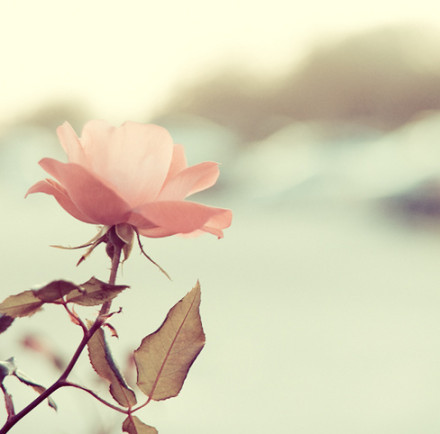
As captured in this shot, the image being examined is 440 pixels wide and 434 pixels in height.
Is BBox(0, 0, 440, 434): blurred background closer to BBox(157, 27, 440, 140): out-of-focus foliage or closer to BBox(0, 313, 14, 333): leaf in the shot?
BBox(157, 27, 440, 140): out-of-focus foliage

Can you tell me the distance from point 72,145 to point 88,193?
0.09 ft

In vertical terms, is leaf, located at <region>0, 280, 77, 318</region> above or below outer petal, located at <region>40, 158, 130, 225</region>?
below

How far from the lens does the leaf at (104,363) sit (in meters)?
0.21

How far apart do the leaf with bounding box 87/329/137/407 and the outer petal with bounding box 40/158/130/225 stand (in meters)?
0.04

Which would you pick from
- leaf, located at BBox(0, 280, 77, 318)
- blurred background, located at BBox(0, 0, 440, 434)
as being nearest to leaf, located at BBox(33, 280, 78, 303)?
leaf, located at BBox(0, 280, 77, 318)

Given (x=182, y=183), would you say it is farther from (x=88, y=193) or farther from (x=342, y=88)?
(x=342, y=88)

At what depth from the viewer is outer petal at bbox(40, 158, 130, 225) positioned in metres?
0.19

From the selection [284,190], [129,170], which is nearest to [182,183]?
[129,170]

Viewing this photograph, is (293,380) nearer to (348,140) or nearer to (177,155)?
(348,140)

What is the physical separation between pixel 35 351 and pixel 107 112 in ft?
2.47

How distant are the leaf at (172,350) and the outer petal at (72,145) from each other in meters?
0.07

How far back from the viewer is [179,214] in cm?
19

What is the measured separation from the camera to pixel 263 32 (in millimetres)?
1390

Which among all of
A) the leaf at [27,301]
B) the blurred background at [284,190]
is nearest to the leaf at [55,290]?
the leaf at [27,301]
